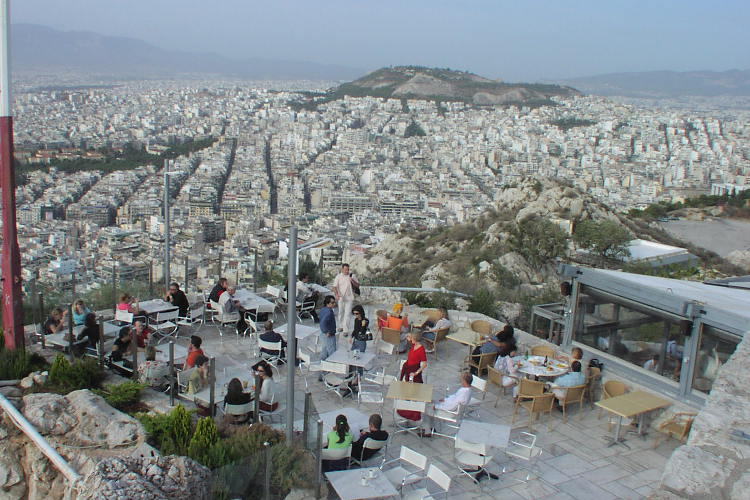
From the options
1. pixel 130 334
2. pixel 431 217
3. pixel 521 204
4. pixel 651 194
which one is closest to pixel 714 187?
pixel 651 194

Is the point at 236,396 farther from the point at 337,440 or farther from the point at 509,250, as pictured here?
the point at 509,250

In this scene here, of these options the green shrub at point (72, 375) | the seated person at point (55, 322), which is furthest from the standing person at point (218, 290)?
the green shrub at point (72, 375)

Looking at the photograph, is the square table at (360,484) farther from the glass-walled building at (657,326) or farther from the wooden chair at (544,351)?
the glass-walled building at (657,326)

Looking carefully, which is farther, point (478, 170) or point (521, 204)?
point (478, 170)

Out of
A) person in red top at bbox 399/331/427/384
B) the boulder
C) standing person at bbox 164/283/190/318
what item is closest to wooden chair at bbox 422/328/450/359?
person in red top at bbox 399/331/427/384

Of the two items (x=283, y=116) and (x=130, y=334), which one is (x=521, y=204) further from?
(x=283, y=116)

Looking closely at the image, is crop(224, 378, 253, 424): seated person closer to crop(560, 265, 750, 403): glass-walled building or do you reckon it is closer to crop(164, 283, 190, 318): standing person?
crop(164, 283, 190, 318): standing person
